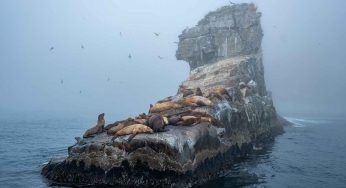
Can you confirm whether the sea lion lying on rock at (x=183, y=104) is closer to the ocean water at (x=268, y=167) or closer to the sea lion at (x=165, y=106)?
the sea lion at (x=165, y=106)

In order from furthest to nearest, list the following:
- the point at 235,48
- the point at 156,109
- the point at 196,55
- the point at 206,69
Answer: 1. the point at 196,55
2. the point at 235,48
3. the point at 206,69
4. the point at 156,109

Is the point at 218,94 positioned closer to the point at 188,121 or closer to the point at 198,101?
the point at 198,101

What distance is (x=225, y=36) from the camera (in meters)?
60.7

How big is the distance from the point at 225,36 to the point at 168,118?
4074 centimetres

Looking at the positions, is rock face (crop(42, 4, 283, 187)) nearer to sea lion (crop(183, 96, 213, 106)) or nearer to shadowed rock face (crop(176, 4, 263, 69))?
sea lion (crop(183, 96, 213, 106))

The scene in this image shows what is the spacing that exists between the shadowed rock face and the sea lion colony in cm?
2836

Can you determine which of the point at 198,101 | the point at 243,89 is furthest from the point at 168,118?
the point at 243,89

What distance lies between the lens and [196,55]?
63438mm

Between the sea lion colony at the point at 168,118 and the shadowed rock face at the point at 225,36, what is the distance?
93.0 feet

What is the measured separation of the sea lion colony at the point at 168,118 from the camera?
2066 cm

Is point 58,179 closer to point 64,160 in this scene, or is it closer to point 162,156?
point 64,160

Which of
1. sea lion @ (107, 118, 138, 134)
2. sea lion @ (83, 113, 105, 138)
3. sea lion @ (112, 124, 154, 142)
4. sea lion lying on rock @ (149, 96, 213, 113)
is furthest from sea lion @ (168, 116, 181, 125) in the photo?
sea lion @ (83, 113, 105, 138)

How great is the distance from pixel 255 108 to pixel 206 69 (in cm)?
1546

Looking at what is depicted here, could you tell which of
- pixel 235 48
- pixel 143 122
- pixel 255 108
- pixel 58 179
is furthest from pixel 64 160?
pixel 235 48
